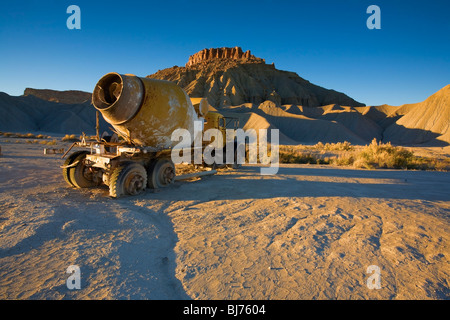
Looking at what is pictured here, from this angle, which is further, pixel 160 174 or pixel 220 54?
pixel 220 54

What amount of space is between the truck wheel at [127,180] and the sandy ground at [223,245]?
0.27 metres

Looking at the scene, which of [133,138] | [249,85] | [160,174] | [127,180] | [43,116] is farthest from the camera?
[249,85]

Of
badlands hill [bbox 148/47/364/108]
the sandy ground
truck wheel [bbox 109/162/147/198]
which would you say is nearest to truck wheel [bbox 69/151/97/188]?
the sandy ground

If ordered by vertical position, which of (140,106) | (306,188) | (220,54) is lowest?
(306,188)

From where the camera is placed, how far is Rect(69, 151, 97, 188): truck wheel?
281 inches

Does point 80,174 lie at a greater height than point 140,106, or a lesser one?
lesser

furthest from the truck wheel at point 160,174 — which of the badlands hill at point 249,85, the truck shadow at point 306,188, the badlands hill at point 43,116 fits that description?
the badlands hill at point 249,85

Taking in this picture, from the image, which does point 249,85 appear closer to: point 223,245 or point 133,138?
point 133,138

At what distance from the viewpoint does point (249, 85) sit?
293 feet

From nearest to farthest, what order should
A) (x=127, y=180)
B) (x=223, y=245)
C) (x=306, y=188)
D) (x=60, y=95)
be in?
(x=223, y=245)
(x=127, y=180)
(x=306, y=188)
(x=60, y=95)

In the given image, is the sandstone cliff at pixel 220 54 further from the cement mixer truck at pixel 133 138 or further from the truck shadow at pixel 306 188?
the cement mixer truck at pixel 133 138

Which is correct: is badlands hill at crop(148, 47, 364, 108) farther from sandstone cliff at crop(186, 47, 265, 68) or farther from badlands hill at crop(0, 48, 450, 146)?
sandstone cliff at crop(186, 47, 265, 68)

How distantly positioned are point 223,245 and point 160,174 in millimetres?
4361

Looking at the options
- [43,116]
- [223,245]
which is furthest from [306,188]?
[43,116]
